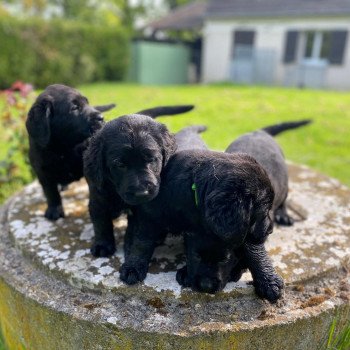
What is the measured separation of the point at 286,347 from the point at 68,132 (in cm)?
176

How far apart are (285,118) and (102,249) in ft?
23.4

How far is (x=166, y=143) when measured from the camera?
2.03 metres

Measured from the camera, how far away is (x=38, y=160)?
2674 millimetres

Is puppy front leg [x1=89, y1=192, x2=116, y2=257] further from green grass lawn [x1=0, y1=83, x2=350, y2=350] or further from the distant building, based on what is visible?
the distant building

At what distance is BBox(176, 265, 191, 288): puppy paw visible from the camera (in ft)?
6.91

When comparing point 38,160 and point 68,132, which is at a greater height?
point 68,132

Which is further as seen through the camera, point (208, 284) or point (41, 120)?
point (41, 120)

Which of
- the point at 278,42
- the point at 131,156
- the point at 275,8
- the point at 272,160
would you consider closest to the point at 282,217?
the point at 272,160

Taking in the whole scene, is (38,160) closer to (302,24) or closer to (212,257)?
(212,257)

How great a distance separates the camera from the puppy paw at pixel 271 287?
2025 millimetres

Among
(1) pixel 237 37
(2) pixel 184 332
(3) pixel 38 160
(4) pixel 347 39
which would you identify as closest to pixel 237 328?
(2) pixel 184 332

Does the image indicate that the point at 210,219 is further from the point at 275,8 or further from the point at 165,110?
the point at 275,8

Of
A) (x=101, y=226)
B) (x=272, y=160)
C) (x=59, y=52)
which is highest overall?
(x=272, y=160)

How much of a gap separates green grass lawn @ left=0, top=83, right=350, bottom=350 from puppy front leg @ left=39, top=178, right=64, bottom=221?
3.59 ft
